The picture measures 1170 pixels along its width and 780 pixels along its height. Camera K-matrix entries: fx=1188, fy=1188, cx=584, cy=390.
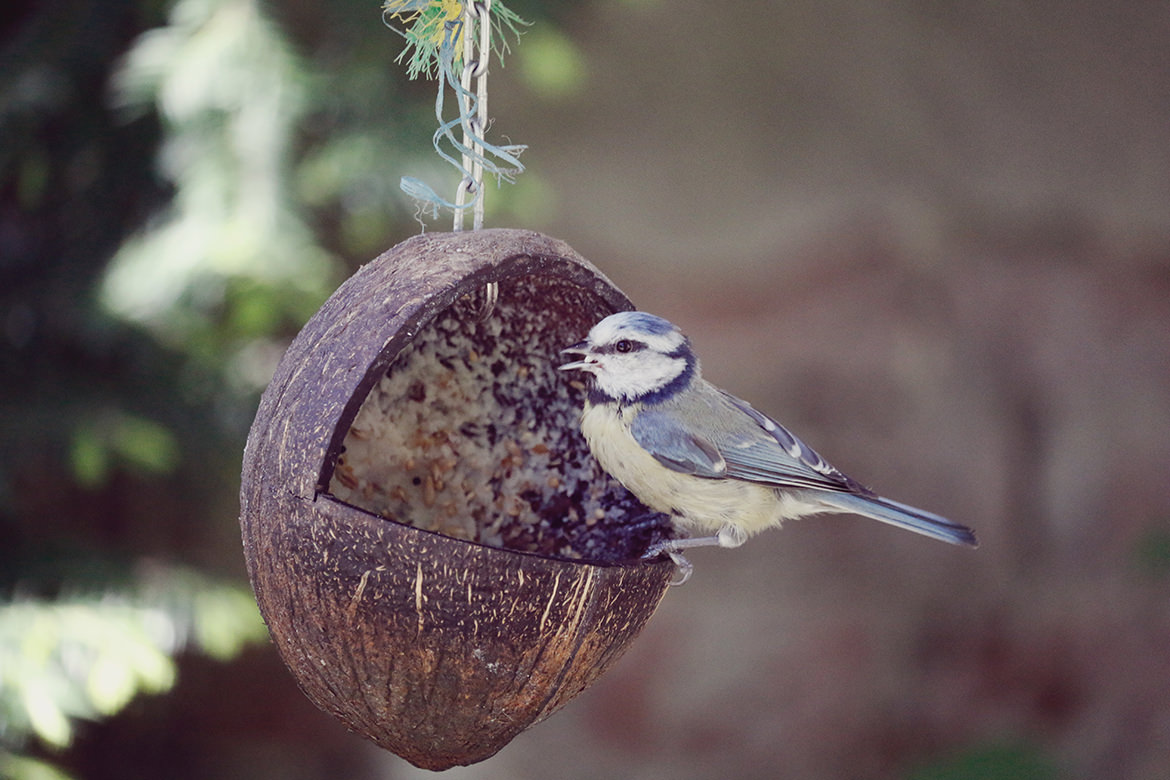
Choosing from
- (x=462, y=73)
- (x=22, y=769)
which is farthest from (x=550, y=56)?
(x=22, y=769)

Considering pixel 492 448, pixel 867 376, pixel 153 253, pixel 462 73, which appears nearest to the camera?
pixel 462 73

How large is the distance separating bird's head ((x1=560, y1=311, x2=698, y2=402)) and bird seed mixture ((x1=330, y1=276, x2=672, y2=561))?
136 mm

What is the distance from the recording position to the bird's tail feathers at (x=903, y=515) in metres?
2.22

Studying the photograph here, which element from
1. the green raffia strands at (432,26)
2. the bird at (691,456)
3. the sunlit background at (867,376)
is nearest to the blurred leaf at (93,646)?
the sunlit background at (867,376)

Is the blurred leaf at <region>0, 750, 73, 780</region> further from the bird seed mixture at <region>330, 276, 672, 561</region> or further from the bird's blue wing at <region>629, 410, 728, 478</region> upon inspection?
the bird's blue wing at <region>629, 410, 728, 478</region>

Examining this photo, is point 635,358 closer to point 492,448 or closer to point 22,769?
point 492,448

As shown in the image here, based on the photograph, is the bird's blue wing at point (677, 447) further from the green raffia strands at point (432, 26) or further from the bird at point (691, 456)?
the green raffia strands at point (432, 26)

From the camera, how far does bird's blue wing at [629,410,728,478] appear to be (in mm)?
2305

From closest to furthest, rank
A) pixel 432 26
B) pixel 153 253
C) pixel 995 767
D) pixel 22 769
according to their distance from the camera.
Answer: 1. pixel 432 26
2. pixel 22 769
3. pixel 153 253
4. pixel 995 767

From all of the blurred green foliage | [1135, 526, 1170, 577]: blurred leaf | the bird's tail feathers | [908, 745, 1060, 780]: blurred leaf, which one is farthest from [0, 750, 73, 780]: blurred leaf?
[1135, 526, 1170, 577]: blurred leaf

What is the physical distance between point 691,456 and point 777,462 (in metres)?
0.19

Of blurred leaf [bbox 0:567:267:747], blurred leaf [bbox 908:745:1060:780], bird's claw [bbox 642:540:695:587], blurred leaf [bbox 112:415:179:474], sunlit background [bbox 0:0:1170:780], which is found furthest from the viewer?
sunlit background [bbox 0:0:1170:780]

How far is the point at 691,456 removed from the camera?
232cm

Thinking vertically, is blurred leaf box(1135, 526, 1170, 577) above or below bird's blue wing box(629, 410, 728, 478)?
below
